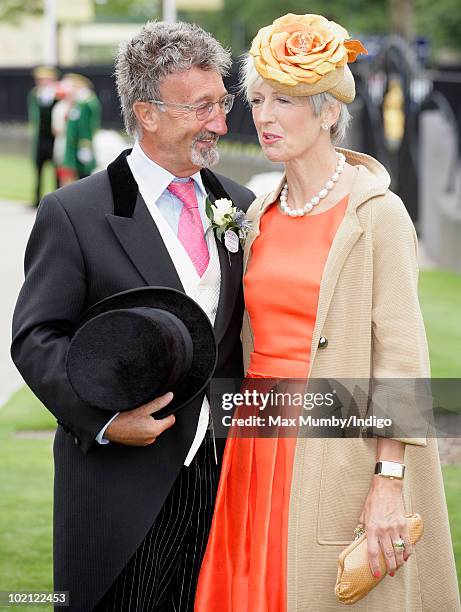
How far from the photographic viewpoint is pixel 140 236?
11.0 ft

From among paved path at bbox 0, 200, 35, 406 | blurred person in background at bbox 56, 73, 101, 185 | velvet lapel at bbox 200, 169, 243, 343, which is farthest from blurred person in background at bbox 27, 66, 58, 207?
velvet lapel at bbox 200, 169, 243, 343

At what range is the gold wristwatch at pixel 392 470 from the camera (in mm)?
3189

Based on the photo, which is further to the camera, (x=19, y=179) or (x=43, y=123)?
(x=19, y=179)

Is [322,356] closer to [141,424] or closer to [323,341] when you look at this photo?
[323,341]

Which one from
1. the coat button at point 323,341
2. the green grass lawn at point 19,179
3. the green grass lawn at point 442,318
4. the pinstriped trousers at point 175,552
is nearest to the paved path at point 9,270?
the green grass lawn at point 19,179

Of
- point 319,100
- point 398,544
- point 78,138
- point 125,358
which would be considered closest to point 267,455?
point 398,544

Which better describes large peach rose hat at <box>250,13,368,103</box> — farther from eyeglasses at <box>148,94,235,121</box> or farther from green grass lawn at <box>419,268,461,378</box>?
green grass lawn at <box>419,268,461,378</box>

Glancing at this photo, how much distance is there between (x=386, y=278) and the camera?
3.16 meters

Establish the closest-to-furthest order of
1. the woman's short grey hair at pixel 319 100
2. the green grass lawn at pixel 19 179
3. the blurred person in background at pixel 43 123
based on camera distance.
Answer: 1. the woman's short grey hair at pixel 319 100
2. the blurred person in background at pixel 43 123
3. the green grass lawn at pixel 19 179

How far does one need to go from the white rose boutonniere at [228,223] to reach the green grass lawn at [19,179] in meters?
18.6

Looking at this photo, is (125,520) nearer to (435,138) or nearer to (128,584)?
(128,584)

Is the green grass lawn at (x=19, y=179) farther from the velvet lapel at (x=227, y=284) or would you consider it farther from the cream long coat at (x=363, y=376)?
the cream long coat at (x=363, y=376)

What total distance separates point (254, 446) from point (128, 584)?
0.54 metres

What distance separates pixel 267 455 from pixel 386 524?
42 centimetres
